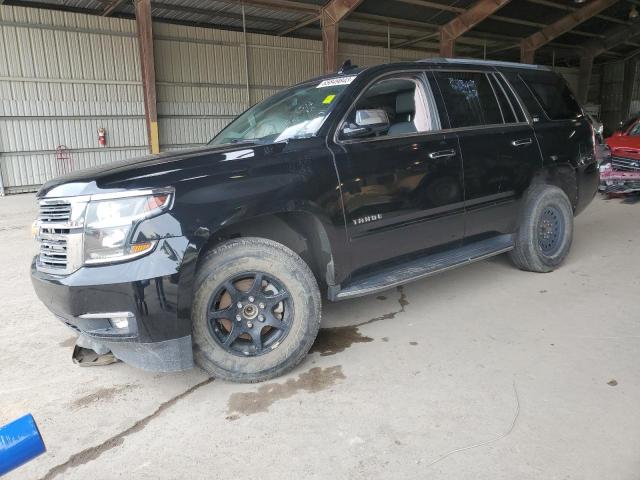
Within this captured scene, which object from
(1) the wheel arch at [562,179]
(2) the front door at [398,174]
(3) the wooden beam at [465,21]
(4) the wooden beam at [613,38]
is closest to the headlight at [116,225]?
(2) the front door at [398,174]

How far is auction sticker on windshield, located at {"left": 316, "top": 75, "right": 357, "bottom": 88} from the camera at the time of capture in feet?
11.0

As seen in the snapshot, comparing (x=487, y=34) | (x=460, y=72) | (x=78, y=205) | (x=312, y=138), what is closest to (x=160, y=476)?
(x=78, y=205)

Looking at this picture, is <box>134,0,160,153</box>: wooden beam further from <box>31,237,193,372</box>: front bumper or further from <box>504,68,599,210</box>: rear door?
<box>31,237,193,372</box>: front bumper

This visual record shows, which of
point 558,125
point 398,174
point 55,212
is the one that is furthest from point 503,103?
point 55,212

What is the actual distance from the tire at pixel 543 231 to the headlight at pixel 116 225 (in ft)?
10.9

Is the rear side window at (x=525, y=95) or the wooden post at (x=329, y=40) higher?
the wooden post at (x=329, y=40)

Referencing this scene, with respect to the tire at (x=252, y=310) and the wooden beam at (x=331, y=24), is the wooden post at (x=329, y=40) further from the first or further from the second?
the tire at (x=252, y=310)

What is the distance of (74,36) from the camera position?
12.6 meters

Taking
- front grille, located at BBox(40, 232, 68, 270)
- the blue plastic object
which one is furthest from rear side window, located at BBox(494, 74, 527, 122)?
the blue plastic object

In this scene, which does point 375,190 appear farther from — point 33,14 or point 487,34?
point 487,34

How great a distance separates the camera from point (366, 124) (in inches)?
119

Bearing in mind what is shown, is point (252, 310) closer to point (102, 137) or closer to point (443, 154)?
point (443, 154)

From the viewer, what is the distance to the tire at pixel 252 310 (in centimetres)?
265

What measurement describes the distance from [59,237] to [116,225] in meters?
0.38
